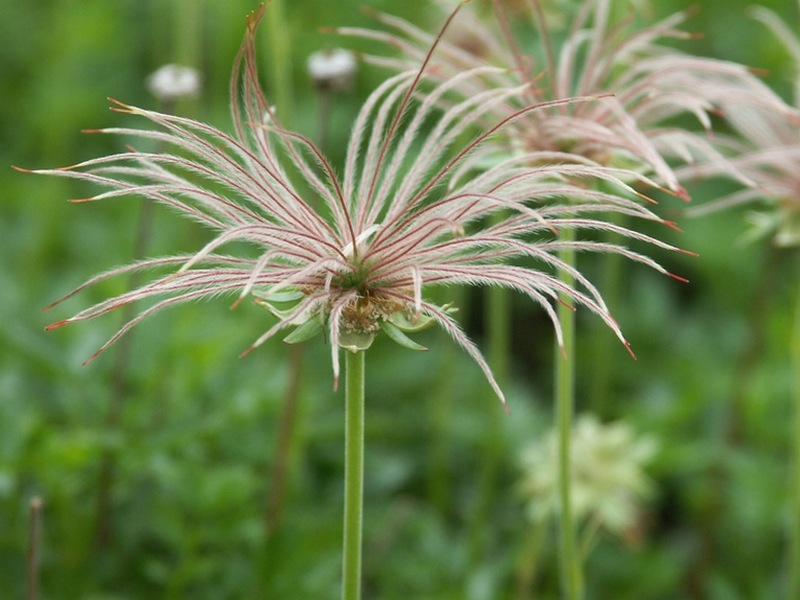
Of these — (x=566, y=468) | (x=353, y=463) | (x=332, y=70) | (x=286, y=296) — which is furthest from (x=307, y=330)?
(x=332, y=70)

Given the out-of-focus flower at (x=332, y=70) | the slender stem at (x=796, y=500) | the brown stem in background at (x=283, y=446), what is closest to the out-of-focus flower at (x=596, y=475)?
the slender stem at (x=796, y=500)

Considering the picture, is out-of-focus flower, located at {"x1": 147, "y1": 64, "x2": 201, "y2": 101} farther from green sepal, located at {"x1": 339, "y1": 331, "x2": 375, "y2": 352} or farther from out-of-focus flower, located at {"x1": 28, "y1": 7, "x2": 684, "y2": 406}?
green sepal, located at {"x1": 339, "y1": 331, "x2": 375, "y2": 352}

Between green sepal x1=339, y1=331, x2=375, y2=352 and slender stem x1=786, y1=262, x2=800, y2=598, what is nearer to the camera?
green sepal x1=339, y1=331, x2=375, y2=352

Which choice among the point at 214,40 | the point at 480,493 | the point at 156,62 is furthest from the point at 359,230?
the point at 214,40

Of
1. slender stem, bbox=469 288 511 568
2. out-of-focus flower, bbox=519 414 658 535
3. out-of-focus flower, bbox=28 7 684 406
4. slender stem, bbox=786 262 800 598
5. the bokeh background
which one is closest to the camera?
out-of-focus flower, bbox=28 7 684 406

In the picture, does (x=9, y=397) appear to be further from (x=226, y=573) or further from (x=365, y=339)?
(x=365, y=339)

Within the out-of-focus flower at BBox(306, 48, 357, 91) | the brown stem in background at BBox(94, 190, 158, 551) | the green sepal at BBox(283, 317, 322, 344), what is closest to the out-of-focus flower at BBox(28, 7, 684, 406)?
the green sepal at BBox(283, 317, 322, 344)

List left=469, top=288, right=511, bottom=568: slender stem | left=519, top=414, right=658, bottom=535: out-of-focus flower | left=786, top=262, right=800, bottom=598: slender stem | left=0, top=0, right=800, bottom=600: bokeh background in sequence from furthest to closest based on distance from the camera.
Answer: left=469, top=288, right=511, bottom=568: slender stem, left=519, top=414, right=658, bottom=535: out-of-focus flower, left=0, top=0, right=800, bottom=600: bokeh background, left=786, top=262, right=800, bottom=598: slender stem

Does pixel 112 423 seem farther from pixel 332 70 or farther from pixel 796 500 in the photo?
pixel 796 500
